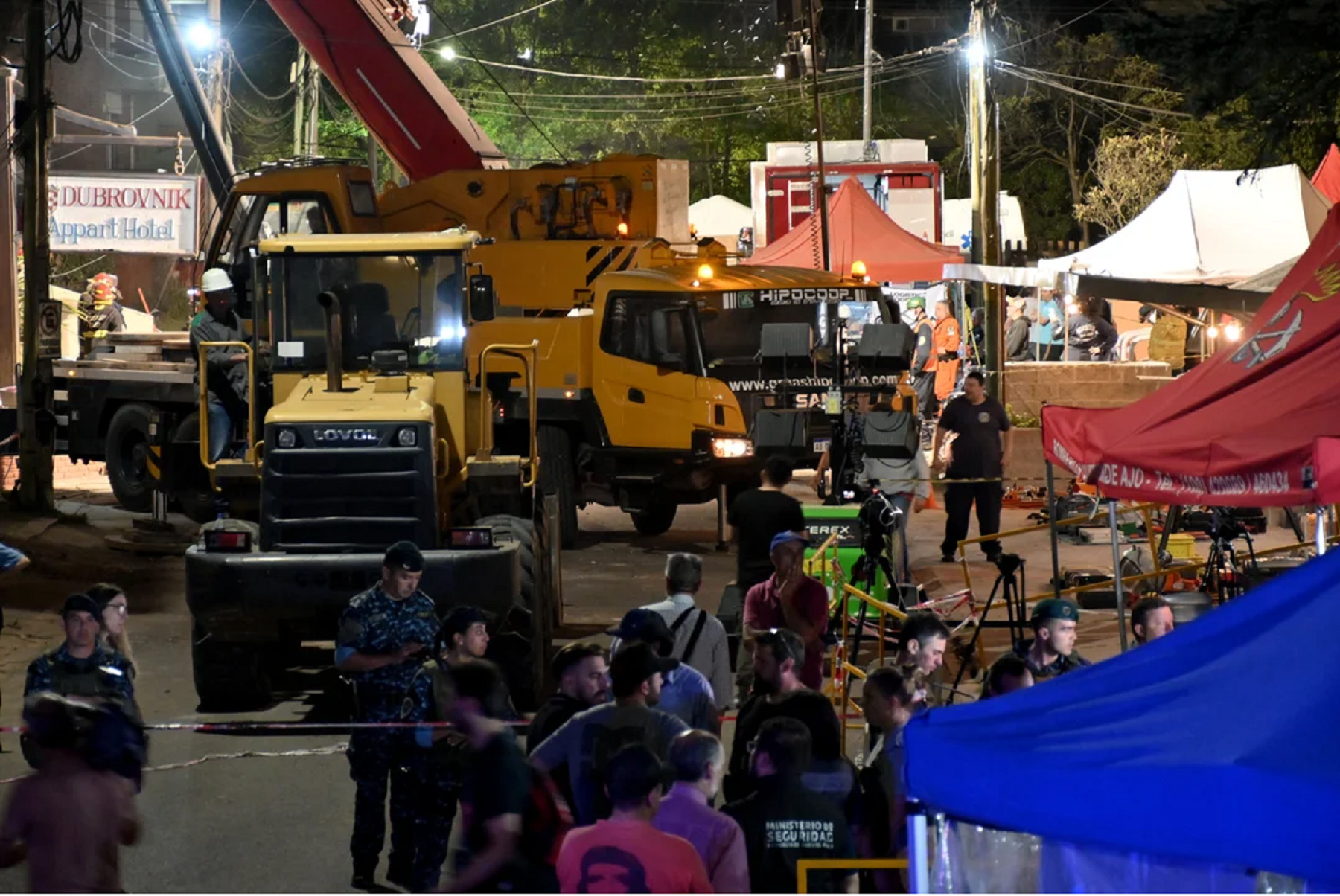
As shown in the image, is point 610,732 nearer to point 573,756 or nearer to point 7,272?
point 573,756

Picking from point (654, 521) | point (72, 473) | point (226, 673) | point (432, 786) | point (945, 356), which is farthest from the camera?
point (945, 356)

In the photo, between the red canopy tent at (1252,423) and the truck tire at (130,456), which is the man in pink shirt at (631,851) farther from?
the truck tire at (130,456)

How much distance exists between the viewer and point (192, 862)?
28.7 feet

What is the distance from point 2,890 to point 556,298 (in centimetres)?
1290

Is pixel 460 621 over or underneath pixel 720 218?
underneath

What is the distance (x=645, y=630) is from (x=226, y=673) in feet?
16.0

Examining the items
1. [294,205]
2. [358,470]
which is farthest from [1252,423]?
[294,205]

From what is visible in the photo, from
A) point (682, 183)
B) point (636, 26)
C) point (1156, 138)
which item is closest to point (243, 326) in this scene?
point (682, 183)

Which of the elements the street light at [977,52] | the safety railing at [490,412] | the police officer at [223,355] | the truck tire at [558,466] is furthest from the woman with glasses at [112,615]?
the street light at [977,52]

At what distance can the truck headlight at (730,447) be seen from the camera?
18.5 metres

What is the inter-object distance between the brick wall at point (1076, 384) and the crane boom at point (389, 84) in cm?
841

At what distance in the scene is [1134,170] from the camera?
157ft

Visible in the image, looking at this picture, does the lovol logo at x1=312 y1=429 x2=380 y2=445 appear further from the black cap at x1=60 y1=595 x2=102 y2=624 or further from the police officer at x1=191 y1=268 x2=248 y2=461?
the black cap at x1=60 y1=595 x2=102 y2=624

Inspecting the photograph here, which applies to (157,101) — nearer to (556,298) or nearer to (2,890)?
(556,298)
